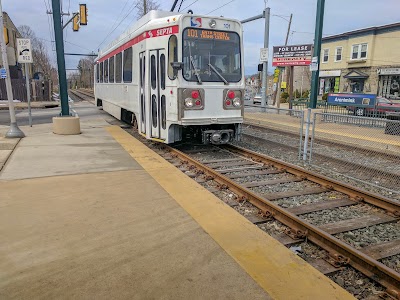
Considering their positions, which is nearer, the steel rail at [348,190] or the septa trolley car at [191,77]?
the steel rail at [348,190]

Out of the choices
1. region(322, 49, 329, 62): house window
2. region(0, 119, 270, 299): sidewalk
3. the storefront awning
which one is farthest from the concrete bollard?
region(322, 49, 329, 62): house window

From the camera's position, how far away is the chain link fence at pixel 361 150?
7.25 m

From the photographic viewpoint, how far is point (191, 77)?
26.8 feet

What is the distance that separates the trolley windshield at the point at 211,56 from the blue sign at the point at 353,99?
1785 cm

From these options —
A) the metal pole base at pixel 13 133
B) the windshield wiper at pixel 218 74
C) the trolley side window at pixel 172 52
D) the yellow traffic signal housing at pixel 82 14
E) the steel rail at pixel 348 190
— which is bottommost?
the steel rail at pixel 348 190

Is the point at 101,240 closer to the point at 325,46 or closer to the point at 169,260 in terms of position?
the point at 169,260

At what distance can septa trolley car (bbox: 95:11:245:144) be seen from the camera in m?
8.09

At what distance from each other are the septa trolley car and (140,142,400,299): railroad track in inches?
32.1

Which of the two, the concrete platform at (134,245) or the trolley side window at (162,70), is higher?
the trolley side window at (162,70)

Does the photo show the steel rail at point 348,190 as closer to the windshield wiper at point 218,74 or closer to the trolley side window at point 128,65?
the windshield wiper at point 218,74

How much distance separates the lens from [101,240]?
396cm

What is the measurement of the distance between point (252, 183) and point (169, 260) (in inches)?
126

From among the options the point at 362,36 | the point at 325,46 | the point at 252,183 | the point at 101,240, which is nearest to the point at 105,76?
the point at 252,183

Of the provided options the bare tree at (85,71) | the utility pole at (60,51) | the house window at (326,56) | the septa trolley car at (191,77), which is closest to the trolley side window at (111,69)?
the utility pole at (60,51)
